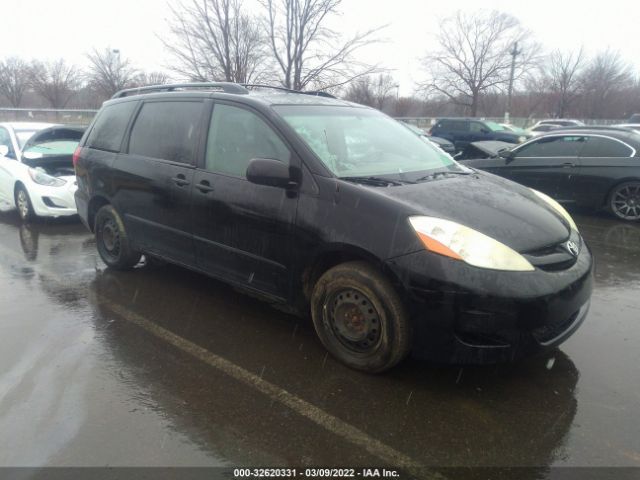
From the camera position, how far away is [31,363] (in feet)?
10.6

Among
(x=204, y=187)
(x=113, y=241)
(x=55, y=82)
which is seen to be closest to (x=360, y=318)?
(x=204, y=187)

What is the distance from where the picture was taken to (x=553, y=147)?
854cm

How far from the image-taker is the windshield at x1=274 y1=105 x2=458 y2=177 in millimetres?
3410

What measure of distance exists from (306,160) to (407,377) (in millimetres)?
1561

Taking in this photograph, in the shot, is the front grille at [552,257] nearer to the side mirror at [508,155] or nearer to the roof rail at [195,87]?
the roof rail at [195,87]

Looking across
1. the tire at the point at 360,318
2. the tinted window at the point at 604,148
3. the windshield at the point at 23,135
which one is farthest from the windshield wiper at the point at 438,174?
the windshield at the point at 23,135

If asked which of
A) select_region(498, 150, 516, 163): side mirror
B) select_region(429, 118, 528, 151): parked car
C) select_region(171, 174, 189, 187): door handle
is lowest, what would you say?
select_region(171, 174, 189, 187): door handle

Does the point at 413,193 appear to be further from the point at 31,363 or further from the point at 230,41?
the point at 230,41

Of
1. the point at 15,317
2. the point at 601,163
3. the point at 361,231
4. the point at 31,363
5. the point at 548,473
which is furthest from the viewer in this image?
the point at 601,163

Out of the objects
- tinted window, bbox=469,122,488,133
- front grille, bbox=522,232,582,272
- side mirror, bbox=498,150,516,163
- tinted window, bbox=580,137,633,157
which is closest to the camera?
front grille, bbox=522,232,582,272

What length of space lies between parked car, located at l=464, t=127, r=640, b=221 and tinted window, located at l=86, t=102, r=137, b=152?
265 inches

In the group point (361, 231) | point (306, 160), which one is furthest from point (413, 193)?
point (306, 160)

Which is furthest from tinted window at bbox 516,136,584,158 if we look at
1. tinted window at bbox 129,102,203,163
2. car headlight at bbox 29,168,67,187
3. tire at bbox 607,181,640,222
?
car headlight at bbox 29,168,67,187

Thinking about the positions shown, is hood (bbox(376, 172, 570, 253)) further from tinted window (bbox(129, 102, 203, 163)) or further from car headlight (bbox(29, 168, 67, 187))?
car headlight (bbox(29, 168, 67, 187))
